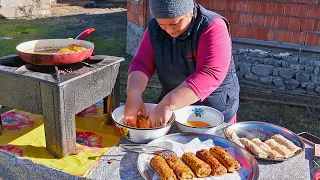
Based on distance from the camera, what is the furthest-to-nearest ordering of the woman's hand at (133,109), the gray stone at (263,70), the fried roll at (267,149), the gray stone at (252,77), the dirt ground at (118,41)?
the gray stone at (252,77), the gray stone at (263,70), the dirt ground at (118,41), the woman's hand at (133,109), the fried roll at (267,149)

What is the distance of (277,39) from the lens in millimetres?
5832

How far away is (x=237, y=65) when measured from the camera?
6164 mm

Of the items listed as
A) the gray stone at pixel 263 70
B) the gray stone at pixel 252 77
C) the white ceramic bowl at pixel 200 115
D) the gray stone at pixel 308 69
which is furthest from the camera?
the gray stone at pixel 252 77

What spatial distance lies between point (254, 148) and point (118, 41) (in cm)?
775

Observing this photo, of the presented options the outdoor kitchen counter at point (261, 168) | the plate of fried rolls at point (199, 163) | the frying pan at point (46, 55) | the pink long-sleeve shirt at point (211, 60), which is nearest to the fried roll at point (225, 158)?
the plate of fried rolls at point (199, 163)

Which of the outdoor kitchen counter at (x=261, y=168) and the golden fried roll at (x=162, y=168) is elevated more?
the golden fried roll at (x=162, y=168)

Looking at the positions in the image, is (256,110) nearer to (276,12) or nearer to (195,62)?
(276,12)

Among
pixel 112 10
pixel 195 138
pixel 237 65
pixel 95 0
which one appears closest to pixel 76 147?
pixel 195 138

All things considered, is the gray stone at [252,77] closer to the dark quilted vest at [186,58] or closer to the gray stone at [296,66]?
the gray stone at [296,66]

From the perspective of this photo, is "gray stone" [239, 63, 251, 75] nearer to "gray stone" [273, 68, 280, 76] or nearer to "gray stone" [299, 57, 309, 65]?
"gray stone" [273, 68, 280, 76]

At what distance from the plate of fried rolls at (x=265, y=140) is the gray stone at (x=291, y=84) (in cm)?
398

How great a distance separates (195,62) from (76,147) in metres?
0.94

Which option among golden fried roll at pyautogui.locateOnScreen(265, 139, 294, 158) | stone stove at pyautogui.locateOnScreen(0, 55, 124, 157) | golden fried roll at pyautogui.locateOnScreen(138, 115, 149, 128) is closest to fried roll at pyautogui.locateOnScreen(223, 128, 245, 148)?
golden fried roll at pyautogui.locateOnScreen(265, 139, 294, 158)

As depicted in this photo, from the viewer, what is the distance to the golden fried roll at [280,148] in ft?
6.12
